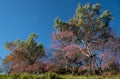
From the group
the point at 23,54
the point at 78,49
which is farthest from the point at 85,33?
the point at 23,54

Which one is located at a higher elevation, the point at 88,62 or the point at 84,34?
the point at 84,34

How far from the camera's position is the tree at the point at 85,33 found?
31.6 metres

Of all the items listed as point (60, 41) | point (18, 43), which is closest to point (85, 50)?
point (60, 41)

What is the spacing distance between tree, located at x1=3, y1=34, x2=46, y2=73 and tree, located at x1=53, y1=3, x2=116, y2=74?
3925 millimetres

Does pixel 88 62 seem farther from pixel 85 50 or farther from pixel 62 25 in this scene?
pixel 62 25

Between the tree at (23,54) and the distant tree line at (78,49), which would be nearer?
the distant tree line at (78,49)

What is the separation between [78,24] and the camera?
33844mm

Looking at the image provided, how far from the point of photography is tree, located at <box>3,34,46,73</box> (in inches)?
1372

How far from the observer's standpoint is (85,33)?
33.9 meters

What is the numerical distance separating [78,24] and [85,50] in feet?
12.7

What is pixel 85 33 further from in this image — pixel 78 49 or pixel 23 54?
pixel 23 54

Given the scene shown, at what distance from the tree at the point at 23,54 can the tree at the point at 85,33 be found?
3925 millimetres

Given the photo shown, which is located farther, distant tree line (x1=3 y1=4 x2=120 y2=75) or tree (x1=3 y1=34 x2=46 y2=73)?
tree (x1=3 y1=34 x2=46 y2=73)

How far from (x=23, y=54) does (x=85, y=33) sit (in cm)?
924
